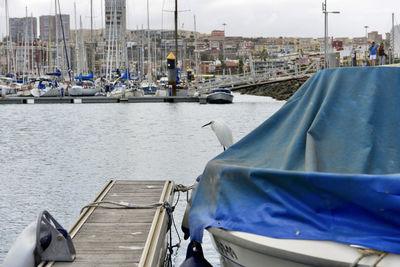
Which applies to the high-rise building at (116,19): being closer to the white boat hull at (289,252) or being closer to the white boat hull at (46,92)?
the white boat hull at (46,92)

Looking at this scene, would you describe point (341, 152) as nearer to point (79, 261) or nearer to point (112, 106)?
point (79, 261)

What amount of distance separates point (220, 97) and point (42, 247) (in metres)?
49.2

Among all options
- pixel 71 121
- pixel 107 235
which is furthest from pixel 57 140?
pixel 107 235

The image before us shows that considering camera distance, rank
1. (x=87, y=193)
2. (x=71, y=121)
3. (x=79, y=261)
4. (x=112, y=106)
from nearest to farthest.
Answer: (x=79, y=261)
(x=87, y=193)
(x=71, y=121)
(x=112, y=106)

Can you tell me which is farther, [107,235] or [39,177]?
[39,177]

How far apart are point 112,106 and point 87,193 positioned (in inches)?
1567

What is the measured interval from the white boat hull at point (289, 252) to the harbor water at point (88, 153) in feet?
14.4

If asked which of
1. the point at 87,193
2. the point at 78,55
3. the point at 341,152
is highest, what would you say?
the point at 78,55

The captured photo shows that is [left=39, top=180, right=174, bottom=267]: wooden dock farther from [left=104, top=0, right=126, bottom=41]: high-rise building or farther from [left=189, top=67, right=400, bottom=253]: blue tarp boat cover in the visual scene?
[left=104, top=0, right=126, bottom=41]: high-rise building

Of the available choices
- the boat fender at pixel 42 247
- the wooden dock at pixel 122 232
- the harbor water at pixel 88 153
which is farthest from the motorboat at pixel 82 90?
the boat fender at pixel 42 247

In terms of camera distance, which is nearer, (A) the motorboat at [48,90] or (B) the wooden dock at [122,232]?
(B) the wooden dock at [122,232]

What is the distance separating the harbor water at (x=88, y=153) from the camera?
1377 cm

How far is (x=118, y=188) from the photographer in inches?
386

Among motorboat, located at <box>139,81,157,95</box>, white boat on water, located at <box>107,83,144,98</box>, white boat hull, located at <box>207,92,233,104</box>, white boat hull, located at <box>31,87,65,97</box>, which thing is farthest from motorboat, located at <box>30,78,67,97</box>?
white boat hull, located at <box>207,92,233,104</box>
